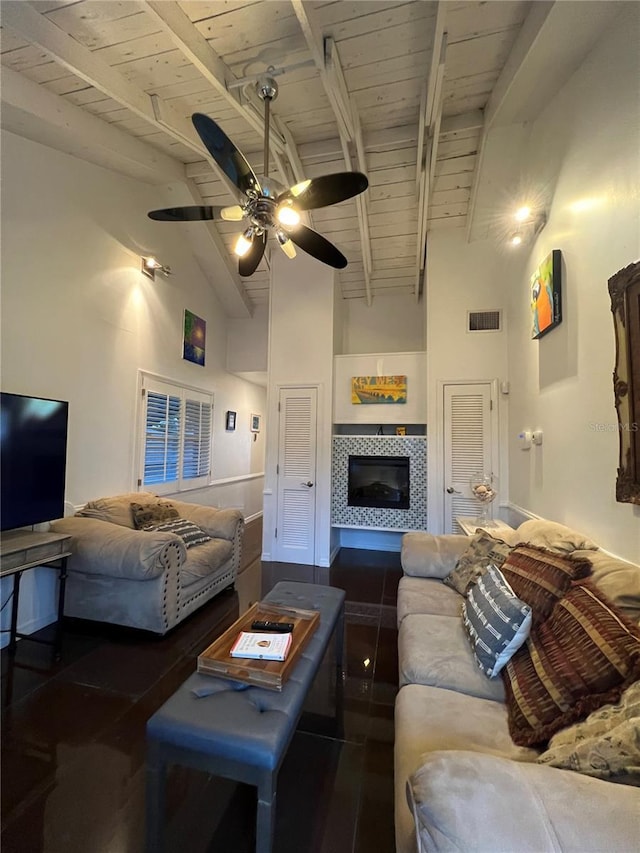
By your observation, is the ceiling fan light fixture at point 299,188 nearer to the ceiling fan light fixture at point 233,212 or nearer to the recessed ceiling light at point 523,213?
the ceiling fan light fixture at point 233,212

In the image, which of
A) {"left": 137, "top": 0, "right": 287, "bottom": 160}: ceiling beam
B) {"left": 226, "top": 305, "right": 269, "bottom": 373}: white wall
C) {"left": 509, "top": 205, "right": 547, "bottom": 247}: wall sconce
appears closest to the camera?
{"left": 137, "top": 0, "right": 287, "bottom": 160}: ceiling beam

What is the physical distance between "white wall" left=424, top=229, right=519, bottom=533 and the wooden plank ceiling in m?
0.50

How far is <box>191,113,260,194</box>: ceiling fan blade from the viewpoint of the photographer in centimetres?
182

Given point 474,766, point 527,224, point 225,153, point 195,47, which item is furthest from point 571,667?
point 195,47

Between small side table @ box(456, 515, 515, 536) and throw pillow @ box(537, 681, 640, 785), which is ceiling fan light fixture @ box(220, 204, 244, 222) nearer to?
throw pillow @ box(537, 681, 640, 785)

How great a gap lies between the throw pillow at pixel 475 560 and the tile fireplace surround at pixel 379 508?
172cm

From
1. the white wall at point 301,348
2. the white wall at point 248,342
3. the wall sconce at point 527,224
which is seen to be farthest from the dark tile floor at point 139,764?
the white wall at point 248,342

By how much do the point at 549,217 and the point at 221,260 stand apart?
3836 mm

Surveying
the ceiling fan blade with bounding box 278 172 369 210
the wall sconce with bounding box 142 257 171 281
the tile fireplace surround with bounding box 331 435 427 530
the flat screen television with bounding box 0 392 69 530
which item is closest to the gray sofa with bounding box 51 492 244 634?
the flat screen television with bounding box 0 392 69 530

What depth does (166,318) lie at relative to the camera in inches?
170

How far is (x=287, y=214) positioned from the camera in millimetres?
2205

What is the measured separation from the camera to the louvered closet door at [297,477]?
4441 mm

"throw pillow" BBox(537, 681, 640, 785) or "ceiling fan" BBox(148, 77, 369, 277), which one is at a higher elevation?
"ceiling fan" BBox(148, 77, 369, 277)

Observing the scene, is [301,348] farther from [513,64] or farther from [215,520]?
[513,64]
